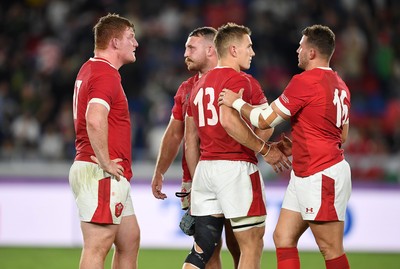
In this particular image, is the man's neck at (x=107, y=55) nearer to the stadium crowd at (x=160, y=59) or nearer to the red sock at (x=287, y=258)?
the red sock at (x=287, y=258)

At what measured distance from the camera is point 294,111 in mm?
6406

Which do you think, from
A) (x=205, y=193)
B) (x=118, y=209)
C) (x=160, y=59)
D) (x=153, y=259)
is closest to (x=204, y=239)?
(x=205, y=193)

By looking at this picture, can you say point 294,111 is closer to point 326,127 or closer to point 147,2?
point 326,127

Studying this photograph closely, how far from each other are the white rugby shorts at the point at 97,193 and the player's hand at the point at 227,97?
0.97 metres

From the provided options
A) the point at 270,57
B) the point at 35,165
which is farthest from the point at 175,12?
the point at 35,165

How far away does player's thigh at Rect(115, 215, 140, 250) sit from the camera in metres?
6.52

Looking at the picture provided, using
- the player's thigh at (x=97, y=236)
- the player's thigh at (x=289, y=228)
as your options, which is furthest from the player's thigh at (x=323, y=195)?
the player's thigh at (x=97, y=236)

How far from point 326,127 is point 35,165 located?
6.67 m

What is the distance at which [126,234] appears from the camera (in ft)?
21.4

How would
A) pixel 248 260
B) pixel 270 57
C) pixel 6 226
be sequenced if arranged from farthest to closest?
pixel 270 57 → pixel 6 226 → pixel 248 260

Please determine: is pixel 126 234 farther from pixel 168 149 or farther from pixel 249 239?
pixel 168 149

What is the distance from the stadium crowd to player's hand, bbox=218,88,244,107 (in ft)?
20.9

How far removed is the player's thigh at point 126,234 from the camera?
21.4 ft

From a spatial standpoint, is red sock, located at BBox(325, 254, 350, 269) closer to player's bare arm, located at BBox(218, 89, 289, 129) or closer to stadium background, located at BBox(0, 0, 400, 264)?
player's bare arm, located at BBox(218, 89, 289, 129)
